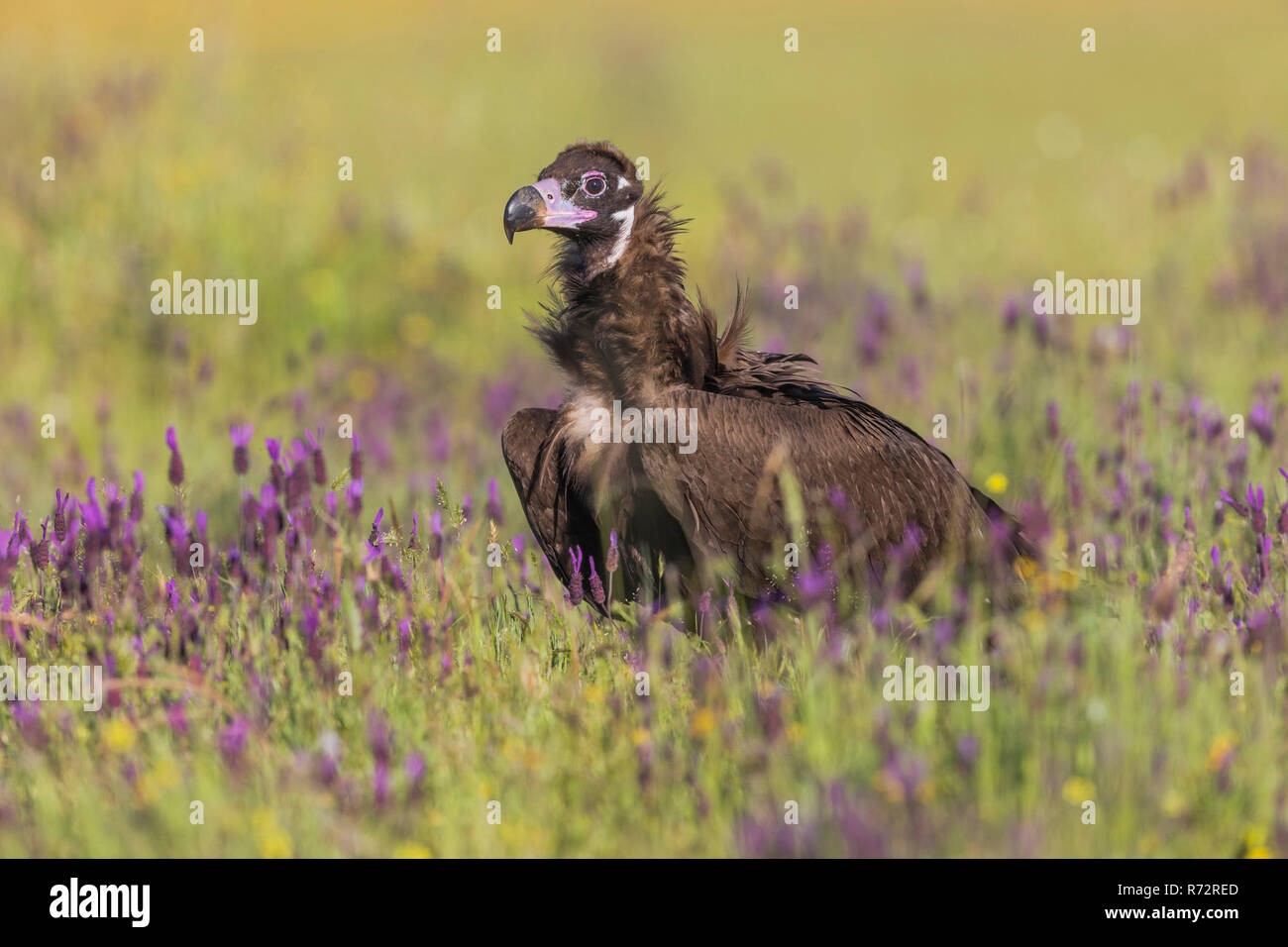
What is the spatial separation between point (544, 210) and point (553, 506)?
40.7 inches

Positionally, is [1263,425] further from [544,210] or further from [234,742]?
[234,742]

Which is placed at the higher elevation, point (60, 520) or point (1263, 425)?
point (1263, 425)

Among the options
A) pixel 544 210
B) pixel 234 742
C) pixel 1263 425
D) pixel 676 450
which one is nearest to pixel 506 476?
pixel 544 210

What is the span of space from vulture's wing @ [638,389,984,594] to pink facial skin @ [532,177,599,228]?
0.79m

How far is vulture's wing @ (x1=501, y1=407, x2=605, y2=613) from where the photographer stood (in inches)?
195

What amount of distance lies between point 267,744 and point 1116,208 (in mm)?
9033

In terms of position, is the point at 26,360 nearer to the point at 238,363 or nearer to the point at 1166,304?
the point at 238,363

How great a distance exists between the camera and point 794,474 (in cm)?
460

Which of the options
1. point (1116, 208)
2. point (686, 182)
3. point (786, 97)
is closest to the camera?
point (1116, 208)

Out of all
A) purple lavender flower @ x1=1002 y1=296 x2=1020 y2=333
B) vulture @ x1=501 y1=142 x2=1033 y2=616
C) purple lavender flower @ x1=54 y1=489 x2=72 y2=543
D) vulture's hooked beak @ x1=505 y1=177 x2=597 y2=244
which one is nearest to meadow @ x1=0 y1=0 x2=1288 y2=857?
purple lavender flower @ x1=1002 y1=296 x2=1020 y2=333

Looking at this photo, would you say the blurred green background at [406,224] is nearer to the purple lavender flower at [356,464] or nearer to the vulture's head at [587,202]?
the vulture's head at [587,202]

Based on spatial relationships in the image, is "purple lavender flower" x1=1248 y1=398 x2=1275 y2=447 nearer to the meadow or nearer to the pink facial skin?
the meadow
